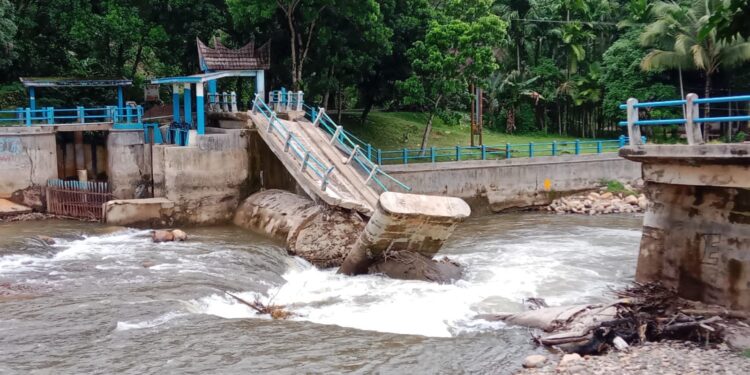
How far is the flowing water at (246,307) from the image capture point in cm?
1149

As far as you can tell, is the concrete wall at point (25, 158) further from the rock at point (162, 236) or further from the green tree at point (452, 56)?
the green tree at point (452, 56)

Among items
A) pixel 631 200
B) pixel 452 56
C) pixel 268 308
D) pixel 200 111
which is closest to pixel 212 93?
pixel 200 111

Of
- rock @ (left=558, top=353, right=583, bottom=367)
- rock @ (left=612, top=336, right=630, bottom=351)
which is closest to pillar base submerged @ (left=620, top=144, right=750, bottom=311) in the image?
rock @ (left=612, top=336, right=630, bottom=351)

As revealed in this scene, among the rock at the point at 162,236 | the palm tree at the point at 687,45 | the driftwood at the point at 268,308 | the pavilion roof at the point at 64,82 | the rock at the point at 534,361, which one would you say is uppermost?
the palm tree at the point at 687,45

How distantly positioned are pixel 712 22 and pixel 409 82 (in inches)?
879

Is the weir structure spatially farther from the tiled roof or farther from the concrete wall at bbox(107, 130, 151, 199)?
the concrete wall at bbox(107, 130, 151, 199)

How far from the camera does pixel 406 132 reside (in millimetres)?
36375

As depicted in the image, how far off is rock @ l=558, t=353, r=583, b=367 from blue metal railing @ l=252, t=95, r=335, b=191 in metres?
9.30

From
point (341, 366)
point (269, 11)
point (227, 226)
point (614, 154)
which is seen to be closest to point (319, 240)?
point (227, 226)

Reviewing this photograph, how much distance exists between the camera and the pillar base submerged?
39.1ft

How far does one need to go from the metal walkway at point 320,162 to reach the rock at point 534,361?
801 centimetres

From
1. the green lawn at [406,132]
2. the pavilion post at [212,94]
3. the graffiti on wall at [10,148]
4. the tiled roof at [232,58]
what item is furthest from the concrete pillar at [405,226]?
the green lawn at [406,132]

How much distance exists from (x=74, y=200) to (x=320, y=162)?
8.65 metres

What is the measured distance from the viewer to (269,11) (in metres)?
25.6
